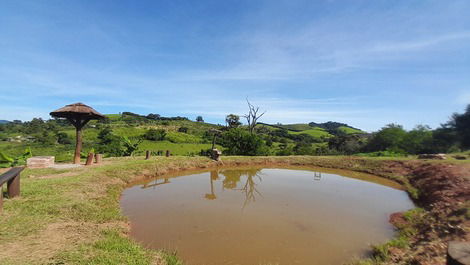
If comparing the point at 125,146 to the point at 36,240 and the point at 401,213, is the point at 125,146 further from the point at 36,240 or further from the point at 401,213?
the point at 401,213

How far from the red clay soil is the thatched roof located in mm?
12599

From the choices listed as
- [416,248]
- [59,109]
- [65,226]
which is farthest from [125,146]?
[416,248]

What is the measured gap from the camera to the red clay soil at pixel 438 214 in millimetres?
3906

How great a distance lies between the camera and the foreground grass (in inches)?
132

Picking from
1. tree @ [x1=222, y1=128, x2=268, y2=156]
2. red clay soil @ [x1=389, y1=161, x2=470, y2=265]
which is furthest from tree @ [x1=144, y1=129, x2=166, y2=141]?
red clay soil @ [x1=389, y1=161, x2=470, y2=265]

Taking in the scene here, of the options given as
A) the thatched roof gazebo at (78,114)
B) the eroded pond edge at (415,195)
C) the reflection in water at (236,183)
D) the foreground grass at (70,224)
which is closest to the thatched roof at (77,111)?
the thatched roof gazebo at (78,114)

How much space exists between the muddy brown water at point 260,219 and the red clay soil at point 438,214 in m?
0.75

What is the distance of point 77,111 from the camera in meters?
10.0

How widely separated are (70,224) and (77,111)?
7496mm

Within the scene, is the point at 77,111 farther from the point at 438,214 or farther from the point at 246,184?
the point at 438,214

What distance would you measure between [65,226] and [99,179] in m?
4.23

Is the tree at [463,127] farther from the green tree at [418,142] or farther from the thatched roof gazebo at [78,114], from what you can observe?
the thatched roof gazebo at [78,114]

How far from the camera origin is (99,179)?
8.19m

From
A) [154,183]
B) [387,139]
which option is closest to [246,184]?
[154,183]
